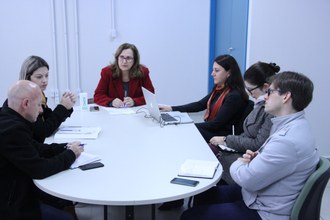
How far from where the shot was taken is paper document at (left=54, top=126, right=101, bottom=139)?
6.89 ft

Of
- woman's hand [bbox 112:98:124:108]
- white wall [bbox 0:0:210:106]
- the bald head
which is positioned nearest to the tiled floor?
woman's hand [bbox 112:98:124:108]

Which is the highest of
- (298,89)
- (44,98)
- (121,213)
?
(298,89)

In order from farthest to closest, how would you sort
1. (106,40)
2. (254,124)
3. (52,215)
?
(106,40)
(254,124)
(52,215)

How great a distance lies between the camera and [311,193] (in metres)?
1.39

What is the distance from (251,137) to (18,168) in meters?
1.33

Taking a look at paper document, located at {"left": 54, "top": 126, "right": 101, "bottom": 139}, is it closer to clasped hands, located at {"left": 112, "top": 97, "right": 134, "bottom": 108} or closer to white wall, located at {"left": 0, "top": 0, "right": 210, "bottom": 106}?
clasped hands, located at {"left": 112, "top": 97, "right": 134, "bottom": 108}

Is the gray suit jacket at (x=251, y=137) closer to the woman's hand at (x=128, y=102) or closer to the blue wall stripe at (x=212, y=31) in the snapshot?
the woman's hand at (x=128, y=102)


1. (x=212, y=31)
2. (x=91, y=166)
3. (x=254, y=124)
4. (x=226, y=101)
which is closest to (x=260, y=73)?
(x=254, y=124)

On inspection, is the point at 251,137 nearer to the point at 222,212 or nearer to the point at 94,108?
the point at 222,212

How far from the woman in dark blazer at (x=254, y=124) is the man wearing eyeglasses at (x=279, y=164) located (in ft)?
1.41

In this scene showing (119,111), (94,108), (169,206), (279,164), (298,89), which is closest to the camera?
(279,164)

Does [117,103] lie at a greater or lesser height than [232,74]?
lesser

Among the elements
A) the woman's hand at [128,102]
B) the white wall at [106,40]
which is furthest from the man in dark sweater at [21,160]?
the white wall at [106,40]

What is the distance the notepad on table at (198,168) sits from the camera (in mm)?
1520
